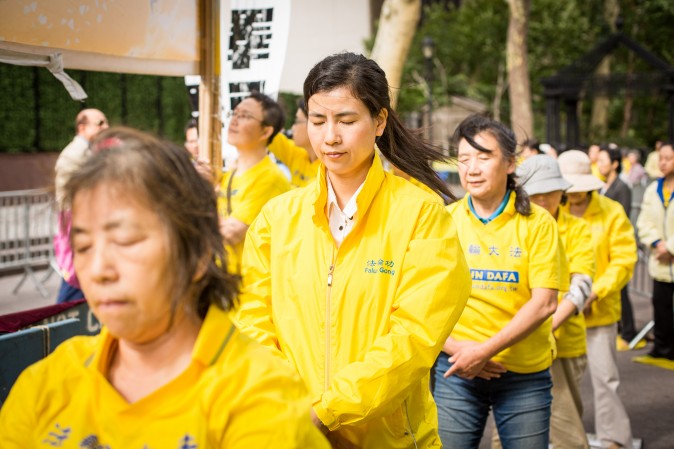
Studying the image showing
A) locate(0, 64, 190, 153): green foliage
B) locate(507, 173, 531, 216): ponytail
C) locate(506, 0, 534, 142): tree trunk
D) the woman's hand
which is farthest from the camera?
locate(506, 0, 534, 142): tree trunk

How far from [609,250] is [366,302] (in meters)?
4.11

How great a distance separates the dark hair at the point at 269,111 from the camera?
17.6 feet

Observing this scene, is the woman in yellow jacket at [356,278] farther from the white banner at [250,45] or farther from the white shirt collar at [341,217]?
the white banner at [250,45]

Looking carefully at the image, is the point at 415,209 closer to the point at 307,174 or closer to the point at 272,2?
the point at 272,2

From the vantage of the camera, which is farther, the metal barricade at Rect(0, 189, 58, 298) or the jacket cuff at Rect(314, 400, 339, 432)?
the metal barricade at Rect(0, 189, 58, 298)

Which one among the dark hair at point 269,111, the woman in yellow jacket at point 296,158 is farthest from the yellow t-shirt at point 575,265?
the woman in yellow jacket at point 296,158

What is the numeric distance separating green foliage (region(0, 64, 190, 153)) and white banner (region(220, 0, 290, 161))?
57.3 feet

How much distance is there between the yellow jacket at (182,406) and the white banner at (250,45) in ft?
10.5

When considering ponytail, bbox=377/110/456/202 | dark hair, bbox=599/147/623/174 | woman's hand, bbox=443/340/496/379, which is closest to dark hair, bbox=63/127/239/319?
ponytail, bbox=377/110/456/202

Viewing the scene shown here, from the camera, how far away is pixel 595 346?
6406 millimetres

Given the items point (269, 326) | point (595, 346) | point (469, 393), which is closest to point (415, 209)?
point (269, 326)

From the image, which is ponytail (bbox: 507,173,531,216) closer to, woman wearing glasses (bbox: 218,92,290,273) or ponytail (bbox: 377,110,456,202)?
ponytail (bbox: 377,110,456,202)

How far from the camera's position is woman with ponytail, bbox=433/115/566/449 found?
14.1ft

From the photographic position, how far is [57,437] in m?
1.90
